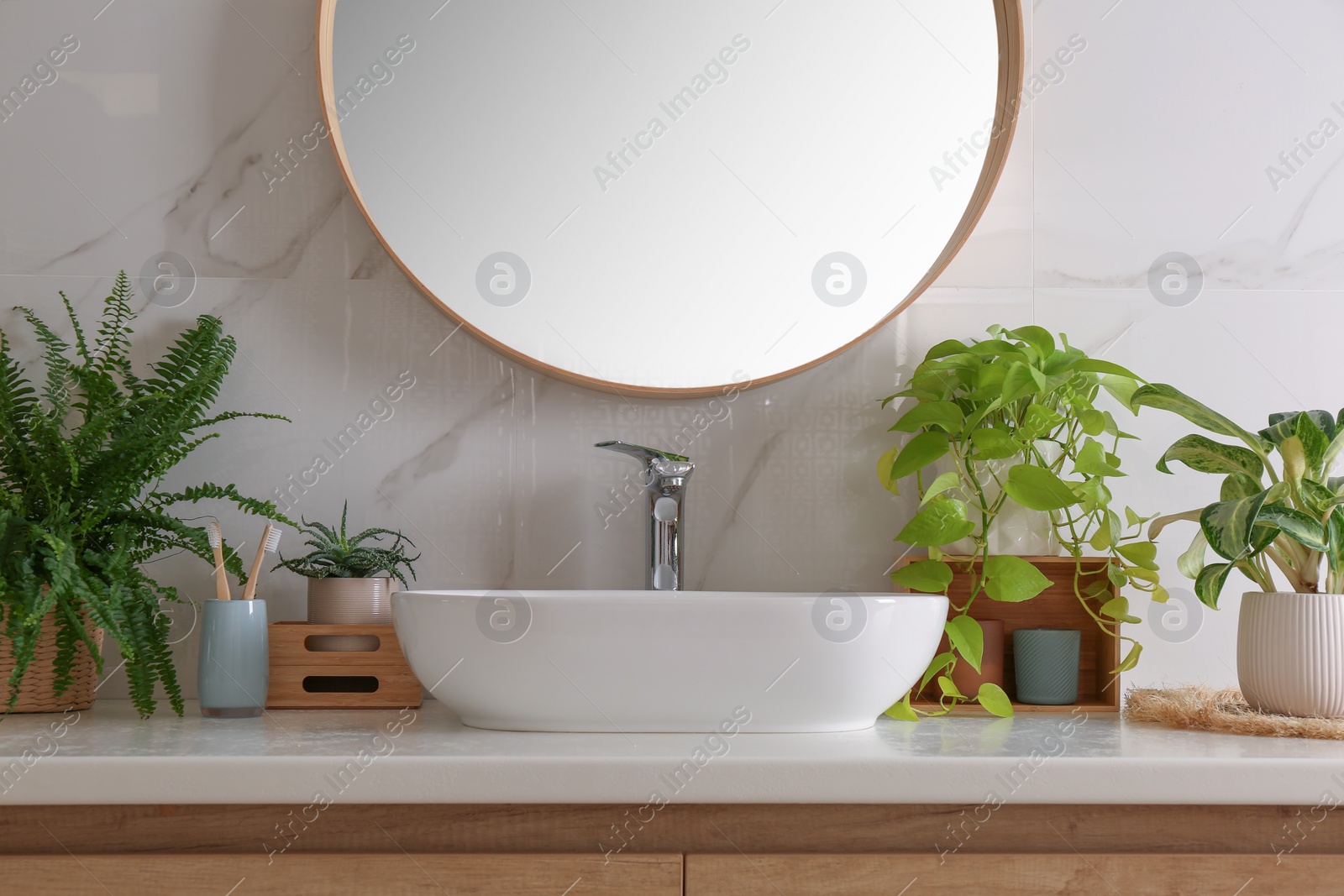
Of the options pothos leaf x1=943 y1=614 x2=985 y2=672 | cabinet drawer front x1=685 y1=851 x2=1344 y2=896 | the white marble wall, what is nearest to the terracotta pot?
the white marble wall

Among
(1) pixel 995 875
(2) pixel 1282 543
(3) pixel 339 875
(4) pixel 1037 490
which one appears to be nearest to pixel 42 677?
(3) pixel 339 875

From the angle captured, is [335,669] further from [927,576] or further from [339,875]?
[927,576]

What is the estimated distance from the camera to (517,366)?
1197mm

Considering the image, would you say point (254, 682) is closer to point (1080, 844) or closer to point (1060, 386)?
point (1080, 844)

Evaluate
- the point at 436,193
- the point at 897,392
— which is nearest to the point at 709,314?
the point at 897,392

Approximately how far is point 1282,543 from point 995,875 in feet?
1.65

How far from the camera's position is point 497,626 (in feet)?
2.61

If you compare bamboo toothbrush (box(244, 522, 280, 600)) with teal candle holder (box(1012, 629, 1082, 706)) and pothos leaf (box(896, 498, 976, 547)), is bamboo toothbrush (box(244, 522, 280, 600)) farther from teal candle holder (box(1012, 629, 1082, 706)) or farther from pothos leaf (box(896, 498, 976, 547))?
teal candle holder (box(1012, 629, 1082, 706))

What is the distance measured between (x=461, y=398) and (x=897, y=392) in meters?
0.53

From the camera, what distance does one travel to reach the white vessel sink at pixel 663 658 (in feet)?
2.61

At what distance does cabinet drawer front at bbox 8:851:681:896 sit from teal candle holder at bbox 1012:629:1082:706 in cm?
51

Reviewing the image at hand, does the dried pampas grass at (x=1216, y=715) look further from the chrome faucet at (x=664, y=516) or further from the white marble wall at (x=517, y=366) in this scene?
the chrome faucet at (x=664, y=516)

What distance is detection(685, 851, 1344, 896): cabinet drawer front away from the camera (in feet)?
2.31

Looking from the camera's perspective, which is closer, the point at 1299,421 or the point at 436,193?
the point at 1299,421
